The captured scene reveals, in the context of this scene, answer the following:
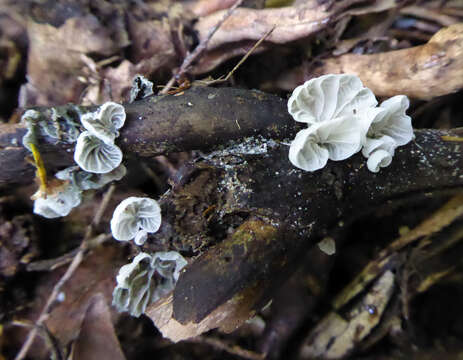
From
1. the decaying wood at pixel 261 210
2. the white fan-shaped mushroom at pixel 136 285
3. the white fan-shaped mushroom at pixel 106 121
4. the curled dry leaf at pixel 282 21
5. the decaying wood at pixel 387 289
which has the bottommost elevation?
the decaying wood at pixel 387 289

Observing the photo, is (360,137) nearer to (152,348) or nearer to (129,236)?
(129,236)

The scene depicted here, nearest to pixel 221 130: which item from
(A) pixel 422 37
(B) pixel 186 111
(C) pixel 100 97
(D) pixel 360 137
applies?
(B) pixel 186 111

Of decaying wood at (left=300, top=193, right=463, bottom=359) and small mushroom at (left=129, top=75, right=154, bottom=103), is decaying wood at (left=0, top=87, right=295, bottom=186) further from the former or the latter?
decaying wood at (left=300, top=193, right=463, bottom=359)

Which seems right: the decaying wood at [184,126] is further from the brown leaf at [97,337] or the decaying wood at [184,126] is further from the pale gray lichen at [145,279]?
the brown leaf at [97,337]

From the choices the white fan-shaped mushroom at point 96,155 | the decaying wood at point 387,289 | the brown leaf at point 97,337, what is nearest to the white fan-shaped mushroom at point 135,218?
the white fan-shaped mushroom at point 96,155

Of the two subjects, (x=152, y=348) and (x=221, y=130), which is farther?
(x=152, y=348)

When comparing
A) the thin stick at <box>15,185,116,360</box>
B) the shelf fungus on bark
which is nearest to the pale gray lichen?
the thin stick at <box>15,185,116,360</box>
